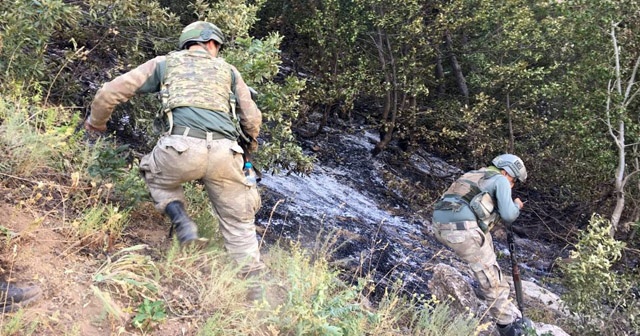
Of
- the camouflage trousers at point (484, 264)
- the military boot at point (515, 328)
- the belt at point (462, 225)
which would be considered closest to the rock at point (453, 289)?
the camouflage trousers at point (484, 264)

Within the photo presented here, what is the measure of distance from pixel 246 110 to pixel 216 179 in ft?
2.17

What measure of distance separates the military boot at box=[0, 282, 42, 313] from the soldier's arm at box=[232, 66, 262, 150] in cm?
186

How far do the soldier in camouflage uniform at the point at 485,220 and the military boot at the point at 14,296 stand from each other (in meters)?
4.18

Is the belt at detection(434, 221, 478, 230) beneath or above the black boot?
beneath

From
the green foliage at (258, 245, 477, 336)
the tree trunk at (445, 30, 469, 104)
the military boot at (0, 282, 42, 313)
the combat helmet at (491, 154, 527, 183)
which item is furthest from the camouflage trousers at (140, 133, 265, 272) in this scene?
the tree trunk at (445, 30, 469, 104)

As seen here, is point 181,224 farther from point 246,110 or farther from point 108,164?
point 108,164

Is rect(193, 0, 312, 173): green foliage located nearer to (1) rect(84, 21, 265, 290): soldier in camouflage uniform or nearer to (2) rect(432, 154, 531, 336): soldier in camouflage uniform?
(1) rect(84, 21, 265, 290): soldier in camouflage uniform

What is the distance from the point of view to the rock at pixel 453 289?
567 centimetres

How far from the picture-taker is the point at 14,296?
7.97 feet

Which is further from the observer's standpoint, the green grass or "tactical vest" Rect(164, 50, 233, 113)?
"tactical vest" Rect(164, 50, 233, 113)

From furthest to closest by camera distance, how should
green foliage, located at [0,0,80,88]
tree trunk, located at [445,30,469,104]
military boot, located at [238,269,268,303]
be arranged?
tree trunk, located at [445,30,469,104] → green foliage, located at [0,0,80,88] → military boot, located at [238,269,268,303]

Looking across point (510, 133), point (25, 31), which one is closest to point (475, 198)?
point (510, 133)

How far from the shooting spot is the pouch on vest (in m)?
5.37

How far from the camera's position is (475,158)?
384 inches
